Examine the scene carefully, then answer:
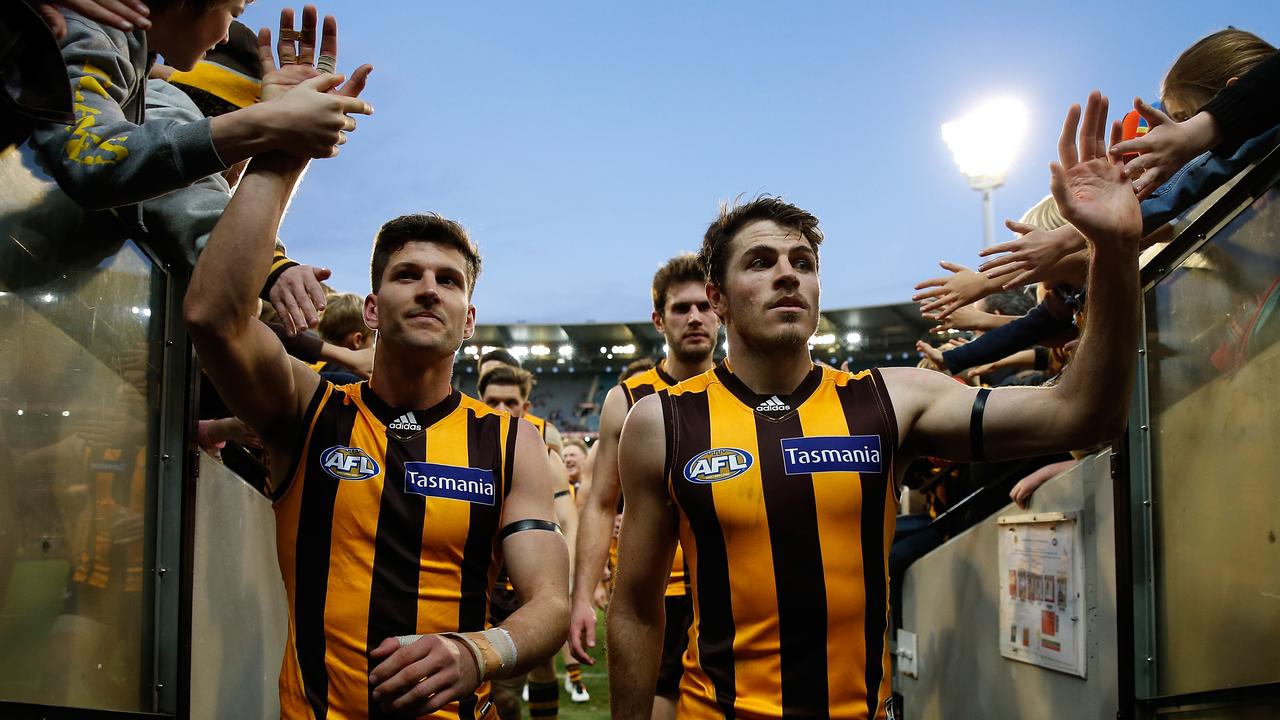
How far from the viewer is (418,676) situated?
1.85 meters

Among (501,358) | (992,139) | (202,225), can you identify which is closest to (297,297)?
(202,225)

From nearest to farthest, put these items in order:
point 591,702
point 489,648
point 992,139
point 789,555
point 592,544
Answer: point 489,648, point 789,555, point 592,544, point 591,702, point 992,139

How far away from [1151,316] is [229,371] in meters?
3.07

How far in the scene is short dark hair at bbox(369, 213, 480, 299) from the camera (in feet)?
9.80

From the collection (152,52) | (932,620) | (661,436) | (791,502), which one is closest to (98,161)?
(152,52)

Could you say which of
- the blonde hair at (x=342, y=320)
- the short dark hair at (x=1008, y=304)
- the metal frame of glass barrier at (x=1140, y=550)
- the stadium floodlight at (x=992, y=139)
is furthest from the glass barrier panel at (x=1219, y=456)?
the stadium floodlight at (x=992, y=139)

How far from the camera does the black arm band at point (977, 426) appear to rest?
2621mm

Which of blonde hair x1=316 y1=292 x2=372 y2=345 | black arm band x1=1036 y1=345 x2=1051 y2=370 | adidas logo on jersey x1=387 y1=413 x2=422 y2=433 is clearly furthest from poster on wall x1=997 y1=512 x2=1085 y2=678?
blonde hair x1=316 y1=292 x2=372 y2=345

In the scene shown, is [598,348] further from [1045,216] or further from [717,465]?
[717,465]

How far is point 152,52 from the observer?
218 cm

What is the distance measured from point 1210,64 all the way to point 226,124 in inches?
110

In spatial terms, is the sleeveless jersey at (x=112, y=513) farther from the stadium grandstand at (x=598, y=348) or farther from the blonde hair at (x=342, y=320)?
the stadium grandstand at (x=598, y=348)

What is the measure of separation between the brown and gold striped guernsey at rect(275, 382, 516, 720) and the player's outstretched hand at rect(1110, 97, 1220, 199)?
77.3 inches

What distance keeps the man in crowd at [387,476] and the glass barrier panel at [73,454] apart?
25 centimetres
